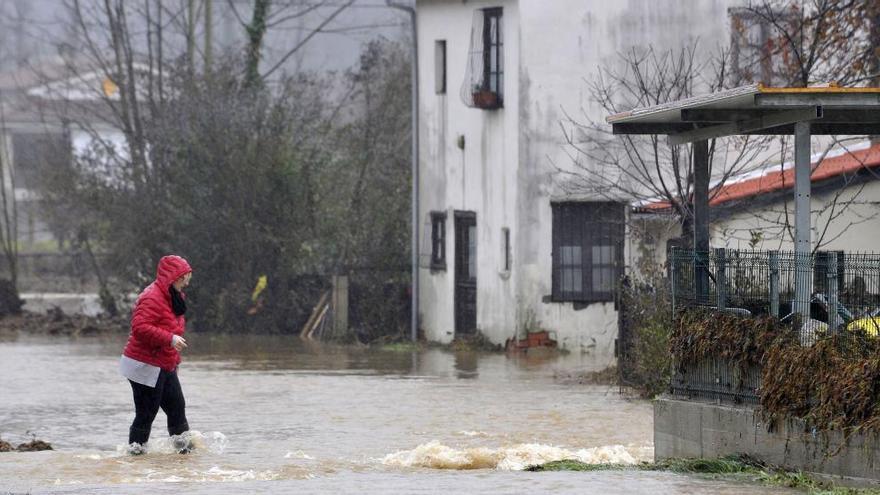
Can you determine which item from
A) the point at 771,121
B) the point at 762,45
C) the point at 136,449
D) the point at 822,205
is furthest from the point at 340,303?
the point at 771,121

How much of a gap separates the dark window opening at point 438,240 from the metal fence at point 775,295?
16.4 meters

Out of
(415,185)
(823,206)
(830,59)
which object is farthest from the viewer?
(415,185)

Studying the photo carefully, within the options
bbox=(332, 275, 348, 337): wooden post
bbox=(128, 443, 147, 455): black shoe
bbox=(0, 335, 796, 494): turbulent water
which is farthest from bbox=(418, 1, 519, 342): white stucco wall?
bbox=(128, 443, 147, 455): black shoe

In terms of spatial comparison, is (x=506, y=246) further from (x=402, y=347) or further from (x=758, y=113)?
(x=758, y=113)

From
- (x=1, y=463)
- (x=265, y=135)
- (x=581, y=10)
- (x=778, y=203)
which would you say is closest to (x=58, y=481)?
(x=1, y=463)

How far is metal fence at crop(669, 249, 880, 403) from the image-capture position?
37.4 ft

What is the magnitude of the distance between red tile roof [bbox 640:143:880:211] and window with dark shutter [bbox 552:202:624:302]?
3425 millimetres

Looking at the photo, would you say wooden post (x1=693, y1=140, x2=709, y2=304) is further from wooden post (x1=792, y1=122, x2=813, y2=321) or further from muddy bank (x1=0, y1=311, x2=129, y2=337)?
muddy bank (x1=0, y1=311, x2=129, y2=337)

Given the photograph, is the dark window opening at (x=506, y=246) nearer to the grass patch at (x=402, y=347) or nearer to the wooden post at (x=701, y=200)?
the grass patch at (x=402, y=347)

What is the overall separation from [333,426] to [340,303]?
45.0 ft

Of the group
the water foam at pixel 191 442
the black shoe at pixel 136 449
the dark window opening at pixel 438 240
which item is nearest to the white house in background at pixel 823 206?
the dark window opening at pixel 438 240

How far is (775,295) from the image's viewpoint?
1202cm

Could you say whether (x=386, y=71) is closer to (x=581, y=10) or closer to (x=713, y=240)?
(x=581, y=10)

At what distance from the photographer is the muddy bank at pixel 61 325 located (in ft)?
103
